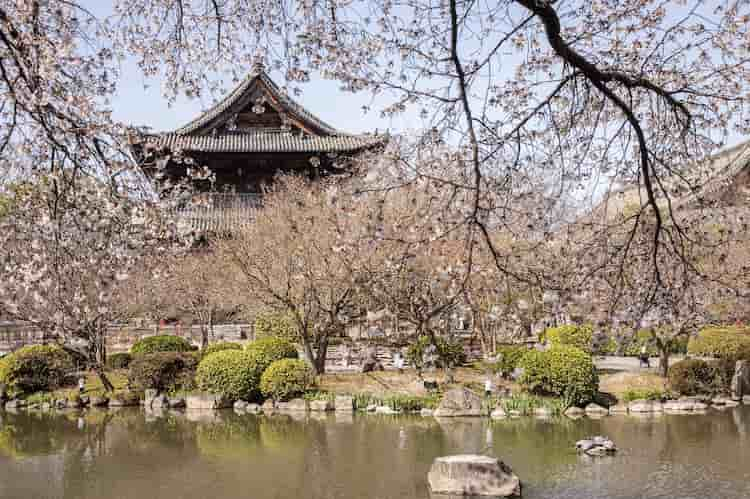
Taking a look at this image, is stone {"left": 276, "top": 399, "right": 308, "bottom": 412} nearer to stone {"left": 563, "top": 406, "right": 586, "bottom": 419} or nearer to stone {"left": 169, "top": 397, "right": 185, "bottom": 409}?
stone {"left": 169, "top": 397, "right": 185, "bottom": 409}

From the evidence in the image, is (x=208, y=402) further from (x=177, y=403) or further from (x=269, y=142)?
(x=269, y=142)

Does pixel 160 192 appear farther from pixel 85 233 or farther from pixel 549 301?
pixel 549 301

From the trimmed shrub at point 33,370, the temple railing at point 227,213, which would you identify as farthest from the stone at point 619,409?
the temple railing at point 227,213

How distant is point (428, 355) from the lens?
636 inches

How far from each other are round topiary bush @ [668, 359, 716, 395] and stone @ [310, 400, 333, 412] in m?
7.75

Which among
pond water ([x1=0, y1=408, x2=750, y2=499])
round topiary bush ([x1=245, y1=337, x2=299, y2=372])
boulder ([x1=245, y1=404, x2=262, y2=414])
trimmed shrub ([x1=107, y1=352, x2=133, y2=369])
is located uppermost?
round topiary bush ([x1=245, y1=337, x2=299, y2=372])

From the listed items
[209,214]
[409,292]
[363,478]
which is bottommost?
[363,478]

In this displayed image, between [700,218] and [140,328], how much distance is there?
818 inches

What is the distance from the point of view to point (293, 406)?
52.2 feet

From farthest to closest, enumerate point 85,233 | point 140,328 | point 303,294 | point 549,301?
point 140,328 → point 303,294 → point 549,301 → point 85,233

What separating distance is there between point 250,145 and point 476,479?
21418 mm

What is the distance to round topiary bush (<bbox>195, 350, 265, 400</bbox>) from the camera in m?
16.4

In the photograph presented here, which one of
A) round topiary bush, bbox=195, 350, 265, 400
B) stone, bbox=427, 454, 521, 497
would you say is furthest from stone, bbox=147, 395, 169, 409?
stone, bbox=427, 454, 521, 497

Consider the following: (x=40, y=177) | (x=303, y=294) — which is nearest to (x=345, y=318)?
(x=303, y=294)
